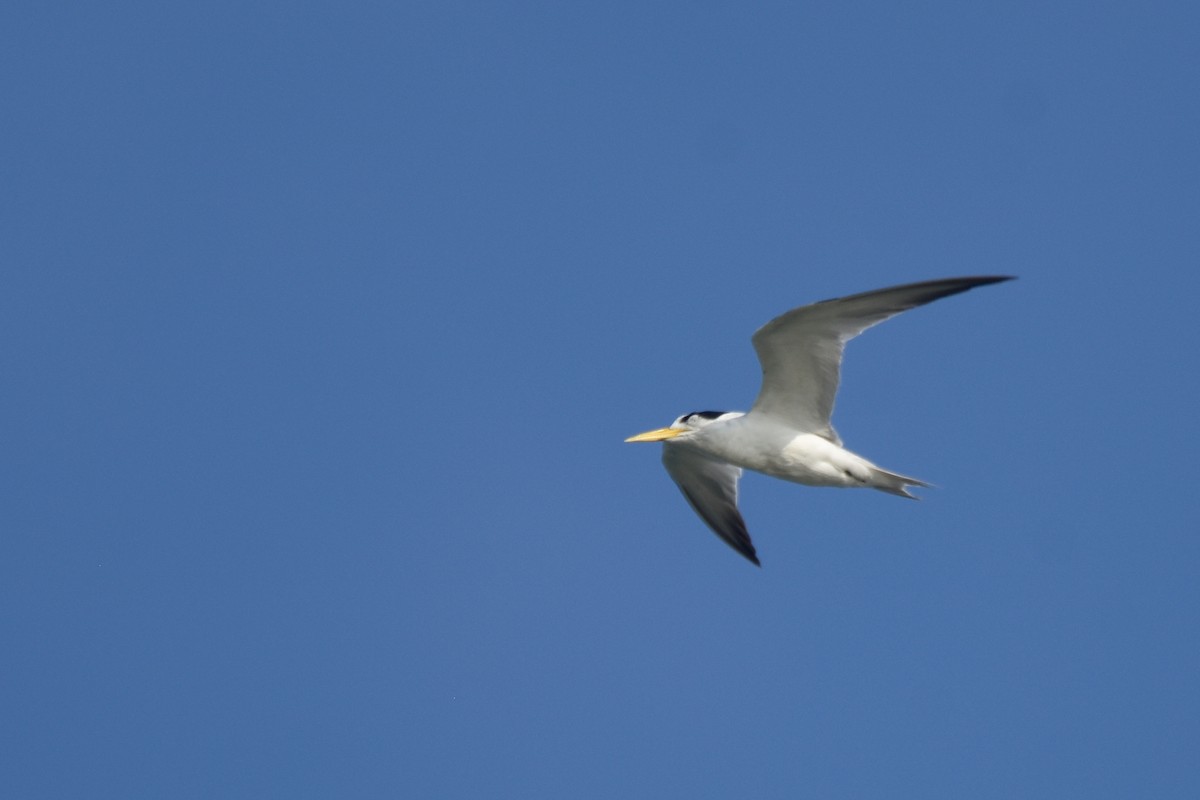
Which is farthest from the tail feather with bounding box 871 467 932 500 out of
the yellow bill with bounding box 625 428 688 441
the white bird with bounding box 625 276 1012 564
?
the yellow bill with bounding box 625 428 688 441

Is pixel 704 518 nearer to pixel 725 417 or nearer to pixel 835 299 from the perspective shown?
pixel 725 417

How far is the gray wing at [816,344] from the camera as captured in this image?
12.0 m

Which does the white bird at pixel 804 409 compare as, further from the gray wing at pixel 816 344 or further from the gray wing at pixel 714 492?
the gray wing at pixel 714 492

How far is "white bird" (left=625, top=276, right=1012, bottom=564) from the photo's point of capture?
12188 millimetres

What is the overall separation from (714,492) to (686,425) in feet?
5.41

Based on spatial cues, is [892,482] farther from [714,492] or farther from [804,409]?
[714,492]

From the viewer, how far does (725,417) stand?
13.8 meters

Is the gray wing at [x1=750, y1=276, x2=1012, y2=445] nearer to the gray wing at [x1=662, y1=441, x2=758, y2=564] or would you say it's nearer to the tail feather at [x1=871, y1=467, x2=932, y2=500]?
the tail feather at [x1=871, y1=467, x2=932, y2=500]

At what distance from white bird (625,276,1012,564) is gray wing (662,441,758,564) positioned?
99cm

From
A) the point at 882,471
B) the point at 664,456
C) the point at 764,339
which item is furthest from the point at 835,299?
the point at 664,456

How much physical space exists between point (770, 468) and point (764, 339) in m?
1.49

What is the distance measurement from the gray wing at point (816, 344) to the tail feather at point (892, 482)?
0.66 m

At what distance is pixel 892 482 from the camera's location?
41.7 feet

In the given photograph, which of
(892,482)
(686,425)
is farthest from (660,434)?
(892,482)
